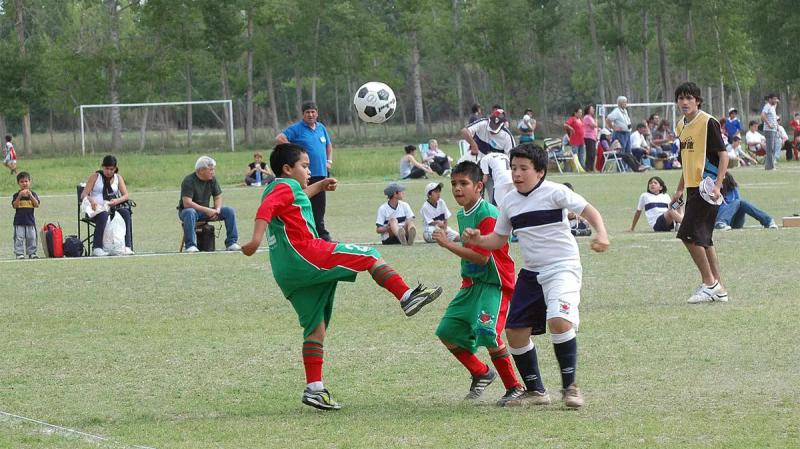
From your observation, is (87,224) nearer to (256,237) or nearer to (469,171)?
(256,237)

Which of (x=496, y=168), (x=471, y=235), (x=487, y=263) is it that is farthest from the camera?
(x=496, y=168)

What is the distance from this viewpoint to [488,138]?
1733 centimetres

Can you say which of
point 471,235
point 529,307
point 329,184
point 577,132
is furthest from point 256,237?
point 577,132

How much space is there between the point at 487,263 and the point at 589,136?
90.9 feet

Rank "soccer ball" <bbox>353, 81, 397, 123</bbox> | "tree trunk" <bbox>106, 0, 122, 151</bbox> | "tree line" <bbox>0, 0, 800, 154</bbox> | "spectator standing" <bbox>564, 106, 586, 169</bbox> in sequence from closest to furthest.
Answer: "soccer ball" <bbox>353, 81, 397, 123</bbox>
"spectator standing" <bbox>564, 106, 586, 169</bbox>
"tree trunk" <bbox>106, 0, 122, 151</bbox>
"tree line" <bbox>0, 0, 800, 154</bbox>

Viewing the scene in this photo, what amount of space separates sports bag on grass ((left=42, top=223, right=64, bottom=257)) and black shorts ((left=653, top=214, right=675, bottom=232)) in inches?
334

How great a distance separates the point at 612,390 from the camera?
24.2ft

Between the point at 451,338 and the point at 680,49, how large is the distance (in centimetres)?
6066

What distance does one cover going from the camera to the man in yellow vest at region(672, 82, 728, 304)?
10.9 meters

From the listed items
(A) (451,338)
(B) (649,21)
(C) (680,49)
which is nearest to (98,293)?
(A) (451,338)

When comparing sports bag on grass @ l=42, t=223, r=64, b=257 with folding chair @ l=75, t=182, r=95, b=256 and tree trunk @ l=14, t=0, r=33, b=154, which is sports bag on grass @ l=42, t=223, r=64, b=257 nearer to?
folding chair @ l=75, t=182, r=95, b=256

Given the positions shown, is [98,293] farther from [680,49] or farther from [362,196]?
[680,49]

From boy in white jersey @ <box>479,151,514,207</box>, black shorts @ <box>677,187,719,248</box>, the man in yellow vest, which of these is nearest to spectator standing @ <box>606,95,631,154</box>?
boy in white jersey @ <box>479,151,514,207</box>

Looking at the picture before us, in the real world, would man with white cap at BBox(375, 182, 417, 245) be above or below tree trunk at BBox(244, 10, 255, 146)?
below
